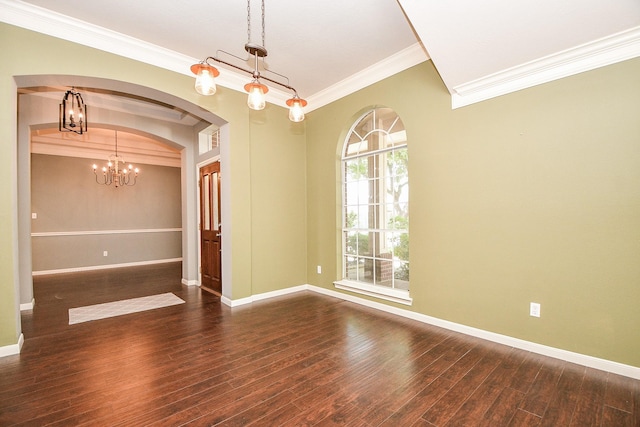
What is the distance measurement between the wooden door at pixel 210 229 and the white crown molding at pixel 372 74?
2.06 m

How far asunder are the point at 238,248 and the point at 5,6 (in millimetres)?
3305

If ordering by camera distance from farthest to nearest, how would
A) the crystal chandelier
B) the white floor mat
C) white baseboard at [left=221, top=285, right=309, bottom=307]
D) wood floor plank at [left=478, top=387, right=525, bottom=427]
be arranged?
1. the crystal chandelier
2. white baseboard at [left=221, top=285, right=309, bottom=307]
3. the white floor mat
4. wood floor plank at [left=478, top=387, right=525, bottom=427]

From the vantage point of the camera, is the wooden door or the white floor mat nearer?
the white floor mat

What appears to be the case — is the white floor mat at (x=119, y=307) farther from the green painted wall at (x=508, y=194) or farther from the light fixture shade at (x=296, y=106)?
the light fixture shade at (x=296, y=106)

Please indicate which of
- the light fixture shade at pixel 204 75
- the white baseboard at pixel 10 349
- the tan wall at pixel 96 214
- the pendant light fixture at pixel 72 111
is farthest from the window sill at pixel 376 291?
the tan wall at pixel 96 214

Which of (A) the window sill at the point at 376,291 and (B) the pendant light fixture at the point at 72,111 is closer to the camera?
(B) the pendant light fixture at the point at 72,111

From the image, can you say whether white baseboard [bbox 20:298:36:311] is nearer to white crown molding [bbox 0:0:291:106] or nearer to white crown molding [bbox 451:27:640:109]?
white crown molding [bbox 0:0:291:106]

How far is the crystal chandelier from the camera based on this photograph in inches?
277

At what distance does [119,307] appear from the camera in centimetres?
402

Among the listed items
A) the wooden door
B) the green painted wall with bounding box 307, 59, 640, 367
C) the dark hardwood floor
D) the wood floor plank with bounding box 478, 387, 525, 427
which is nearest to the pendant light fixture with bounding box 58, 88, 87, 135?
the wooden door

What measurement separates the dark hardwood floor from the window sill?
0.26m

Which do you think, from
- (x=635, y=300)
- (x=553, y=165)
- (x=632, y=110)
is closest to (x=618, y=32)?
(x=632, y=110)

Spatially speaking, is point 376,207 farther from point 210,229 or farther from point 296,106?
point 210,229

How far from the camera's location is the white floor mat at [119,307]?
3.65m
